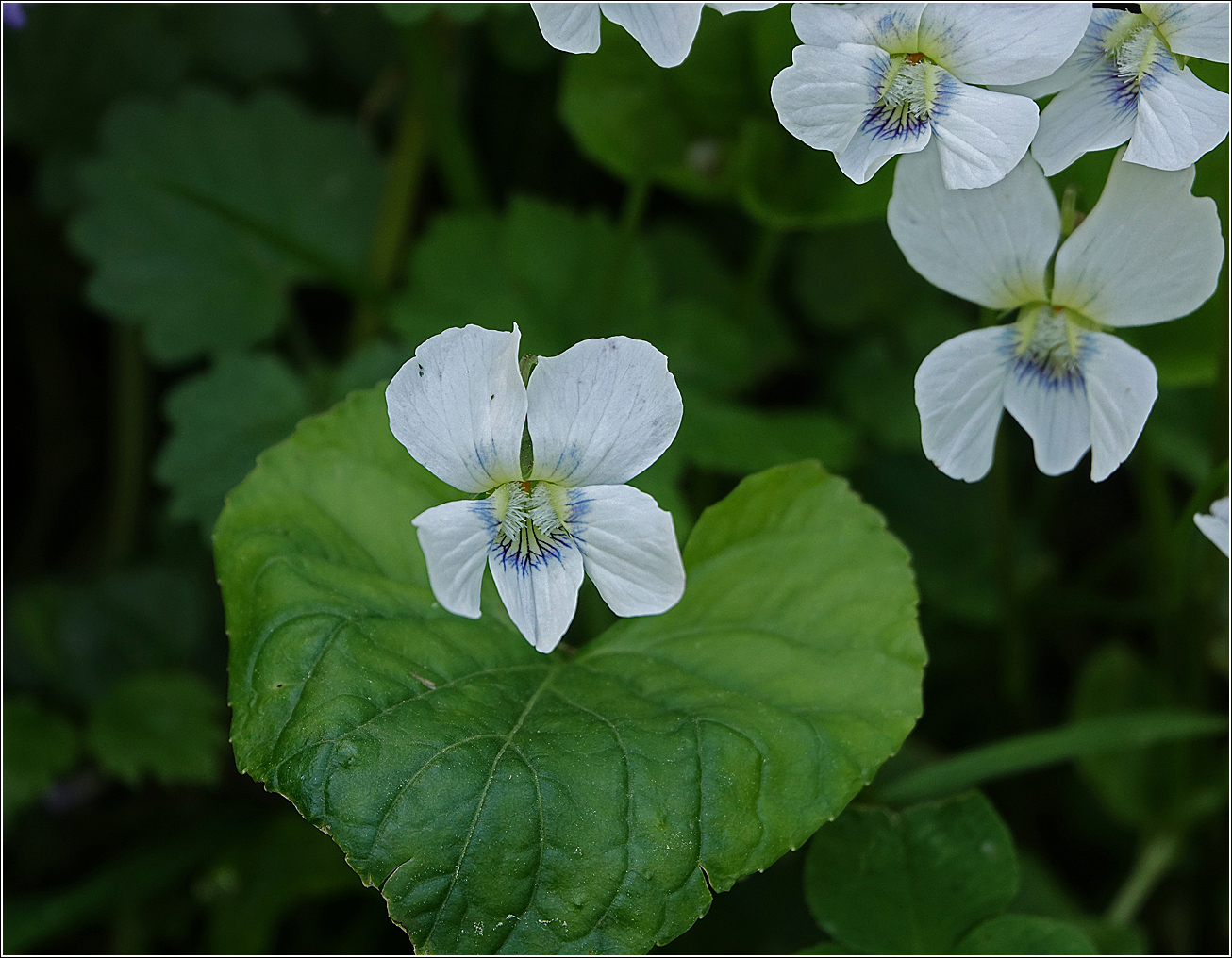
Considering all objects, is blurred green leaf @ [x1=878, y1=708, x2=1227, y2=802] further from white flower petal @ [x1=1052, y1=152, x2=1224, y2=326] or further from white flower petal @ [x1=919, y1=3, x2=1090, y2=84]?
white flower petal @ [x1=919, y1=3, x2=1090, y2=84]

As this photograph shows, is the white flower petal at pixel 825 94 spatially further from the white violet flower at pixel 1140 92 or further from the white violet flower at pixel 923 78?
the white violet flower at pixel 1140 92

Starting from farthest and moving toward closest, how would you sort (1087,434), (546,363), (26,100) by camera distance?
(26,100) < (1087,434) < (546,363)

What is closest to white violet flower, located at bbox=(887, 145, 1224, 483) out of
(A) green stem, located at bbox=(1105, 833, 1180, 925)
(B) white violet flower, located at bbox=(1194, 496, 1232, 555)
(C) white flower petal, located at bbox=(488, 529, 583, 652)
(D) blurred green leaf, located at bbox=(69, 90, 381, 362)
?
(B) white violet flower, located at bbox=(1194, 496, 1232, 555)

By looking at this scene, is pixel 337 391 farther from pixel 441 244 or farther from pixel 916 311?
pixel 916 311

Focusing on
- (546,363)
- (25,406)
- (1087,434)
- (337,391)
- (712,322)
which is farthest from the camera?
(25,406)

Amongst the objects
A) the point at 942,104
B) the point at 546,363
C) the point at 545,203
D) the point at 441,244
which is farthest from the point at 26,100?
the point at 942,104
